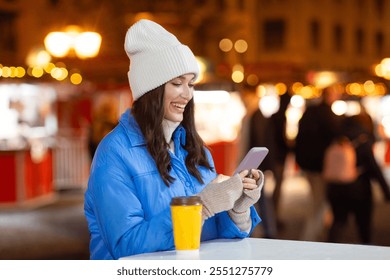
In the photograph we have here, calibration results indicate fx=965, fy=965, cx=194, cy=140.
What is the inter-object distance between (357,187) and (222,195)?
5524 mm

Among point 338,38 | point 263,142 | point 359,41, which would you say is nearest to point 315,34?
point 338,38

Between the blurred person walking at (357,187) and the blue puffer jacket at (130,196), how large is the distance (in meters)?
5.21

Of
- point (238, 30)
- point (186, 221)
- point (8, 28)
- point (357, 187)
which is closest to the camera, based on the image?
point (186, 221)

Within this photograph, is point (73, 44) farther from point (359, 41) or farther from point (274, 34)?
point (359, 41)

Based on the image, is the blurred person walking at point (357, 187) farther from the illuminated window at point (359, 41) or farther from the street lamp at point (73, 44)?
the illuminated window at point (359, 41)

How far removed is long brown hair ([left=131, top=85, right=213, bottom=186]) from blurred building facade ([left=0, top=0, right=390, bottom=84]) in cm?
1379

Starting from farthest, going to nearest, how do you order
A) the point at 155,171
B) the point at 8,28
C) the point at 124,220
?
the point at 8,28
the point at 155,171
the point at 124,220

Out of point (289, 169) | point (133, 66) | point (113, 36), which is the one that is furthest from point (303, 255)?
point (113, 36)

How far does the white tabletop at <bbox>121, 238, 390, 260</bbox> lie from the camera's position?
3143 millimetres

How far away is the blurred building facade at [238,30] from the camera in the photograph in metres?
23.5

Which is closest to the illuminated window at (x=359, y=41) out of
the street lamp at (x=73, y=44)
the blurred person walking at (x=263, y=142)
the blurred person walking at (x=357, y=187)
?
the street lamp at (x=73, y=44)

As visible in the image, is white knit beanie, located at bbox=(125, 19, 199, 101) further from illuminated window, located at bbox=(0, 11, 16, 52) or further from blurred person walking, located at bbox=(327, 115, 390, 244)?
illuminated window, located at bbox=(0, 11, 16, 52)

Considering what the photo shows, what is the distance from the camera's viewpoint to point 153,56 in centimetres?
A: 350

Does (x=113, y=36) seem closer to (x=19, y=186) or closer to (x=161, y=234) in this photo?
(x=19, y=186)
